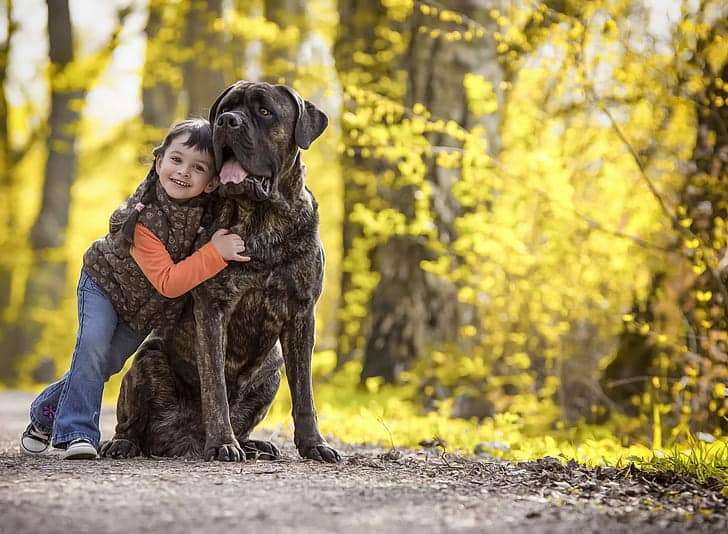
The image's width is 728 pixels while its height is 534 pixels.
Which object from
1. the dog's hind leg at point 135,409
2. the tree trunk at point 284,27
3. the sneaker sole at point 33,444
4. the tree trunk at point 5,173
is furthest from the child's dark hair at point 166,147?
the tree trunk at point 5,173

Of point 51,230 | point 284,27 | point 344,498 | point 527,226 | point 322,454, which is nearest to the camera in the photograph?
point 344,498

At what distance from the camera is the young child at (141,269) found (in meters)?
4.27

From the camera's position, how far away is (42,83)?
760 inches

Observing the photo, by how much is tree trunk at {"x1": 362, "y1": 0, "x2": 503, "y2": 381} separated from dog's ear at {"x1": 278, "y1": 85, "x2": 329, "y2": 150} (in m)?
3.67

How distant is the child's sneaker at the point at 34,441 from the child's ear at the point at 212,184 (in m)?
1.59

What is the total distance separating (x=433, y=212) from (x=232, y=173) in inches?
157

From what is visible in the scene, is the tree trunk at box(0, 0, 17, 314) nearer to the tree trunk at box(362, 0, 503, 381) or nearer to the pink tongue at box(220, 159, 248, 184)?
the tree trunk at box(362, 0, 503, 381)

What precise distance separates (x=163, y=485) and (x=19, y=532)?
793 mm

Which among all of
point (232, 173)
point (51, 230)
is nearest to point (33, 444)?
point (232, 173)

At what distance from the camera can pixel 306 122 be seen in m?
4.45

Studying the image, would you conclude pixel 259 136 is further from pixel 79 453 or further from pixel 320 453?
pixel 79 453

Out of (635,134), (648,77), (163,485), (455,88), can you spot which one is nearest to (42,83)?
(455,88)

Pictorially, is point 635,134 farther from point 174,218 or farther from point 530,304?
point 174,218

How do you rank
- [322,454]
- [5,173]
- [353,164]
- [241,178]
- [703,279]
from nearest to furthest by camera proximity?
1. [241,178]
2. [322,454]
3. [703,279]
4. [353,164]
5. [5,173]
